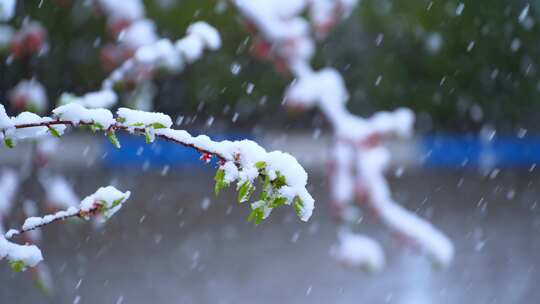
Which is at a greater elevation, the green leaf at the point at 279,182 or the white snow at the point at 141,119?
the green leaf at the point at 279,182

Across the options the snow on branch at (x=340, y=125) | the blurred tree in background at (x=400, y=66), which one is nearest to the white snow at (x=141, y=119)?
the snow on branch at (x=340, y=125)

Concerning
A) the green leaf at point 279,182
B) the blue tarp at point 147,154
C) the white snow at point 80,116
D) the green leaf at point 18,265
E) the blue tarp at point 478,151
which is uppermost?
the blue tarp at point 478,151

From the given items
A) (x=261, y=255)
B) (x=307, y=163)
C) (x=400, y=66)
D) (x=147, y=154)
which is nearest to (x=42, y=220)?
(x=261, y=255)

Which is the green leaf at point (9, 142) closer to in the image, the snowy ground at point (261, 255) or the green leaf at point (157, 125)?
the green leaf at point (157, 125)

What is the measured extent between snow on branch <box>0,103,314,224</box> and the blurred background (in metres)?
2.30

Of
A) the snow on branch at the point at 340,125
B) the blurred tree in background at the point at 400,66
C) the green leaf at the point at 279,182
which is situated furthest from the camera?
the blurred tree in background at the point at 400,66

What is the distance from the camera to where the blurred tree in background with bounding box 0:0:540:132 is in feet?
16.3

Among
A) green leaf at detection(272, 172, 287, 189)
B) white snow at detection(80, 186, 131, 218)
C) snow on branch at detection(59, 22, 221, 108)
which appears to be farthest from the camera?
snow on branch at detection(59, 22, 221, 108)

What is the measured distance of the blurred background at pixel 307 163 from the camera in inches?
128

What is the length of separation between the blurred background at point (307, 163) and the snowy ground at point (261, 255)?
0.04ft

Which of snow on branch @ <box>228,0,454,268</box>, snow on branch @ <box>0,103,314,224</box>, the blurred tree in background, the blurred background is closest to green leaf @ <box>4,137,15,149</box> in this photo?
snow on branch @ <box>0,103,314,224</box>

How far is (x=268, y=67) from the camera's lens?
5188mm

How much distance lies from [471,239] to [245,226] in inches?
57.0

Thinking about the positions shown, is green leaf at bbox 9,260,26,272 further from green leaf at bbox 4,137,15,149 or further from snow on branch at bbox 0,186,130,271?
green leaf at bbox 4,137,15,149
